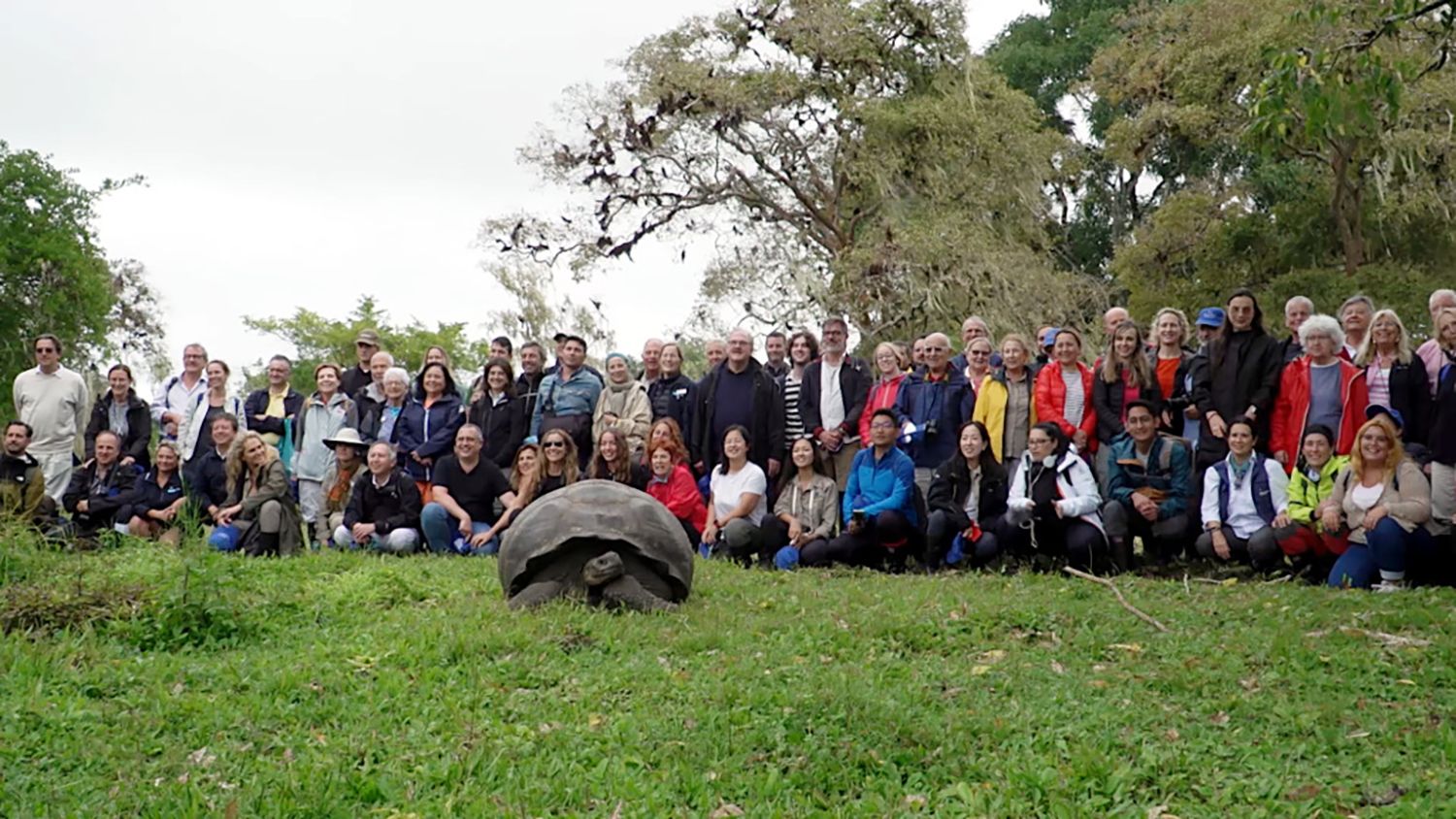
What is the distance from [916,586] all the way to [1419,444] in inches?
131

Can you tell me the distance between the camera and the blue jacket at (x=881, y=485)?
10.2m

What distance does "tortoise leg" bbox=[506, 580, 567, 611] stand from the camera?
25.5ft

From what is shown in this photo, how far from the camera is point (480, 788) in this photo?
4.78 metres

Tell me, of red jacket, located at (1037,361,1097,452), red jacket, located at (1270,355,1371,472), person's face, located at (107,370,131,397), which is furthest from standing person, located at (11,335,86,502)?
red jacket, located at (1270,355,1371,472)

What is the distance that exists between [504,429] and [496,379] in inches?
17.4

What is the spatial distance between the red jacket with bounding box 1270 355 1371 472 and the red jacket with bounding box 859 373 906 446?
281 cm

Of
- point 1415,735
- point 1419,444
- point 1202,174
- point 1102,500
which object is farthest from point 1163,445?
point 1202,174

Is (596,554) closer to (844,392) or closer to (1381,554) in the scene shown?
(844,392)

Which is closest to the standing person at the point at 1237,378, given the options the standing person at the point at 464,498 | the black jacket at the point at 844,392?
the black jacket at the point at 844,392

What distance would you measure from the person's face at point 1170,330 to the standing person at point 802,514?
2734 millimetres

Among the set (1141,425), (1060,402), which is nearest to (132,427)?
(1060,402)

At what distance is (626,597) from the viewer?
7688mm

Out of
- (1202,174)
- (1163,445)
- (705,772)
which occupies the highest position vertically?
(1202,174)

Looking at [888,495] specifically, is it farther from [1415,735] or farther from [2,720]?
[2,720]
